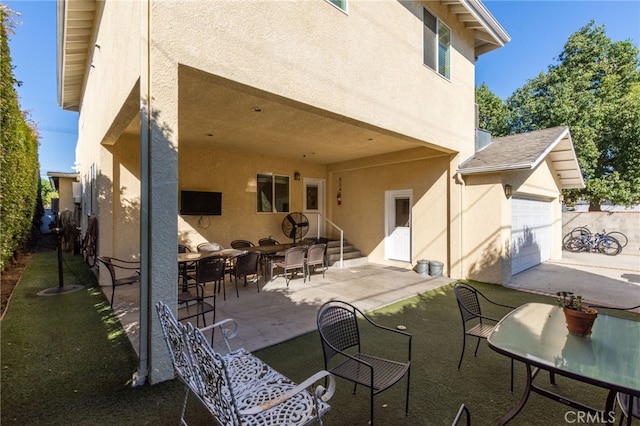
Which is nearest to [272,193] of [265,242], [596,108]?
[265,242]

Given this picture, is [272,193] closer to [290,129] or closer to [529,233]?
[290,129]

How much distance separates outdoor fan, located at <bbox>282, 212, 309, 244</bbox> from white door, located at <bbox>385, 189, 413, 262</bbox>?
293 centimetres

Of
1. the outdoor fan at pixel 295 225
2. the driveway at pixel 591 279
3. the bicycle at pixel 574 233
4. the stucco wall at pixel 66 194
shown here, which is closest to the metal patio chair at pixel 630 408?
the driveway at pixel 591 279

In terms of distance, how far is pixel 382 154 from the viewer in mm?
9750

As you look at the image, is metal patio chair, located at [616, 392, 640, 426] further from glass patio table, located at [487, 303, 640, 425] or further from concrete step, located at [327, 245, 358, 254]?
concrete step, located at [327, 245, 358, 254]

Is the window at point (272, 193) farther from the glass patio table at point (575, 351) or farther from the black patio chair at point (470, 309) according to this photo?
the glass patio table at point (575, 351)

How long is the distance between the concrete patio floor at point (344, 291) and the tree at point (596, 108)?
4552 millimetres

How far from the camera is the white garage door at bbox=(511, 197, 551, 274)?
27.1ft

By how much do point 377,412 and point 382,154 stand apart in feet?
27.1

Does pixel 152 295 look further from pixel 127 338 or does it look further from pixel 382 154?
pixel 382 154

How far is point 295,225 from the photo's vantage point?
10.0m

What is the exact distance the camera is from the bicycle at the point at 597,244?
1200 cm

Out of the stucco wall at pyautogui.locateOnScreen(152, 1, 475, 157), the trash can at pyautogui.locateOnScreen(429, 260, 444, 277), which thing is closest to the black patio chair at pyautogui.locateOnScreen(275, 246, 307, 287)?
the stucco wall at pyautogui.locateOnScreen(152, 1, 475, 157)

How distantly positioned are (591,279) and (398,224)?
5.26 meters
